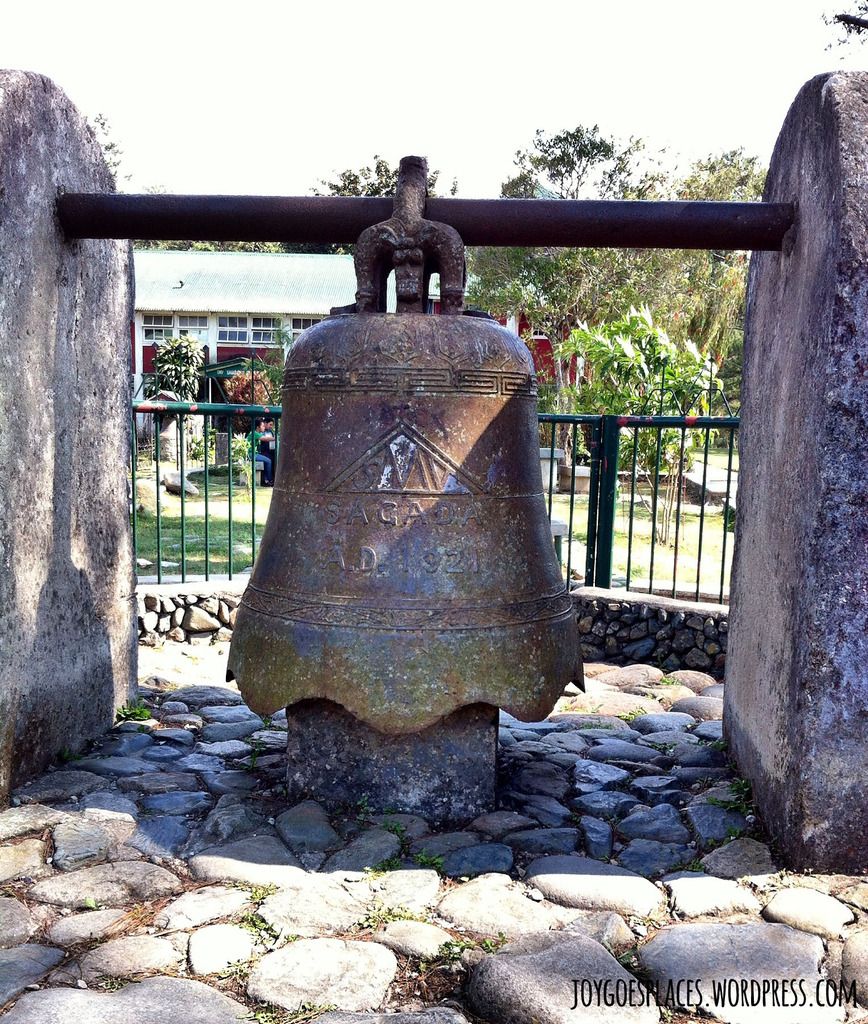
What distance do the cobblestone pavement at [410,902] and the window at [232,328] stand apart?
23725mm

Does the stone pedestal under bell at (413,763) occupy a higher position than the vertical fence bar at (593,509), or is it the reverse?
the vertical fence bar at (593,509)

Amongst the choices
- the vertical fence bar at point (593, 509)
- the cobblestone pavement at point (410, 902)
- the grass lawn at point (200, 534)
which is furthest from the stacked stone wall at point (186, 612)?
the vertical fence bar at point (593, 509)

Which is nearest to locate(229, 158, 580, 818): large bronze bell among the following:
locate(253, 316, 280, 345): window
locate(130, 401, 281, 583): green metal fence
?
locate(130, 401, 281, 583): green metal fence

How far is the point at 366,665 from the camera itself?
3059 mm

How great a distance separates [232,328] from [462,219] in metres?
24.4

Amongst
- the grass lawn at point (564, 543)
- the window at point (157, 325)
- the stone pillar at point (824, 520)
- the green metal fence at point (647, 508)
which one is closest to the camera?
the stone pillar at point (824, 520)

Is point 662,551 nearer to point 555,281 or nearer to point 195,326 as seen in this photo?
point 555,281

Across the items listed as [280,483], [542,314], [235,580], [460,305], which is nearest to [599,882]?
[280,483]

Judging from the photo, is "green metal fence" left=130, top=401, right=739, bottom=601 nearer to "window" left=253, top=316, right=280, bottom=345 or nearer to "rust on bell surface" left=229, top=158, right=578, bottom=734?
"rust on bell surface" left=229, top=158, right=578, bottom=734

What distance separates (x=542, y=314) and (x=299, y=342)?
59.3 ft

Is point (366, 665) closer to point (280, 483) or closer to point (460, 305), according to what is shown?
point (280, 483)

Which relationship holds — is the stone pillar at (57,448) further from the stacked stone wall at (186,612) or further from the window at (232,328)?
the window at (232,328)

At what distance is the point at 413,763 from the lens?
3.21 metres

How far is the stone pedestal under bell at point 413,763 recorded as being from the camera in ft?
10.5
